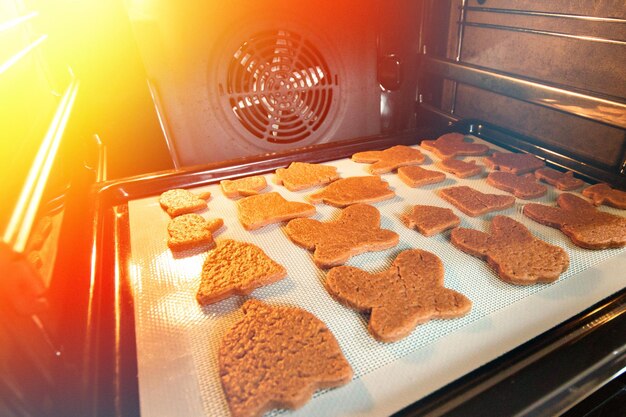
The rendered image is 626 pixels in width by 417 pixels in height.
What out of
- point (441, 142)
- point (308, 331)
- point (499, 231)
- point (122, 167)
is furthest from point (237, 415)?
point (441, 142)

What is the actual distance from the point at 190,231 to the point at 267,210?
0.70ft

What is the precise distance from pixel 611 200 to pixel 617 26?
454 mm

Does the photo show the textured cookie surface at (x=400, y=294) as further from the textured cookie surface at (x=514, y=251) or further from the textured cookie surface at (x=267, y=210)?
the textured cookie surface at (x=267, y=210)

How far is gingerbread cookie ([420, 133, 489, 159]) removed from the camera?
1340 mm

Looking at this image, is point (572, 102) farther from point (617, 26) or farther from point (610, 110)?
point (617, 26)

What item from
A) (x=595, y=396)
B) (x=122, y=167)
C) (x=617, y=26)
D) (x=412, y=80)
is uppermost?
(x=617, y=26)

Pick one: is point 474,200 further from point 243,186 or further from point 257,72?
point 257,72

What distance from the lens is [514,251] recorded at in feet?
2.82

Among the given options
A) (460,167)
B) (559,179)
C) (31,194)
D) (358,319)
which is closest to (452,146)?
(460,167)

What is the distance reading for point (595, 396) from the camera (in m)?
0.61

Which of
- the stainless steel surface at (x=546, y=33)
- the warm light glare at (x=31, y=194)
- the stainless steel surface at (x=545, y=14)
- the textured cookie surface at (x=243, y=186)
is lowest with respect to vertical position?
the textured cookie surface at (x=243, y=186)

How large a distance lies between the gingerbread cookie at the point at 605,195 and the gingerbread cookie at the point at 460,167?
0.30 m

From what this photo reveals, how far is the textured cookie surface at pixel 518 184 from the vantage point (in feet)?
3.59

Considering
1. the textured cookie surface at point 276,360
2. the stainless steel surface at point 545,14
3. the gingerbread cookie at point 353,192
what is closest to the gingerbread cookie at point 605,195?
the stainless steel surface at point 545,14
